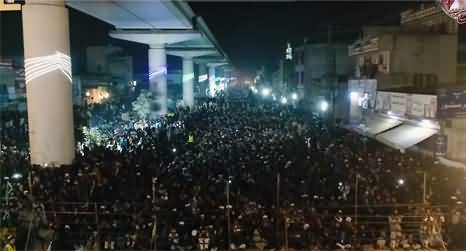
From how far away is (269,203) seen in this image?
38.5 feet

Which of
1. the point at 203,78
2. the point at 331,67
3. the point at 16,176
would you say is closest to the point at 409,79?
the point at 331,67

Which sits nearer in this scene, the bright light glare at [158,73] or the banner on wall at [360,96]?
the banner on wall at [360,96]

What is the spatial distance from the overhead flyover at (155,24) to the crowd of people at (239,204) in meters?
6.86

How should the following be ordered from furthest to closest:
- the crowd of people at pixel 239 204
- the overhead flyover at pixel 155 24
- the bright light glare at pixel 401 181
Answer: the overhead flyover at pixel 155 24, the bright light glare at pixel 401 181, the crowd of people at pixel 239 204

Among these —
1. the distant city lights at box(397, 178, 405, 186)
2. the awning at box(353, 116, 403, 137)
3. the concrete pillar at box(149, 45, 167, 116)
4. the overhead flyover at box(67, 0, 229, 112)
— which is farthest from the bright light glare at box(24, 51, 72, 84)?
the concrete pillar at box(149, 45, 167, 116)

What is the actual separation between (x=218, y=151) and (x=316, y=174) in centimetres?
541

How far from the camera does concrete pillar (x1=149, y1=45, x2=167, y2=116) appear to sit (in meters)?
35.5

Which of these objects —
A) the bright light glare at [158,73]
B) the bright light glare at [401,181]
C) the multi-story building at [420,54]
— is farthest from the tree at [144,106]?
the bright light glare at [401,181]

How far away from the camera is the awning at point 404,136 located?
18519 millimetres

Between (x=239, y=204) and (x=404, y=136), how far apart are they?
11333 millimetres

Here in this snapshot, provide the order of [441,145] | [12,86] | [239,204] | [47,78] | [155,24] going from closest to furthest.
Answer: [239,204] < [47,78] < [441,145] < [155,24] < [12,86]

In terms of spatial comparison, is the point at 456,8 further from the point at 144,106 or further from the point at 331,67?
the point at 331,67

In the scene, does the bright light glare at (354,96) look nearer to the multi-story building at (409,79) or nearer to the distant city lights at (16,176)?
the multi-story building at (409,79)

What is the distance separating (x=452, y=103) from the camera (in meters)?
16.7
